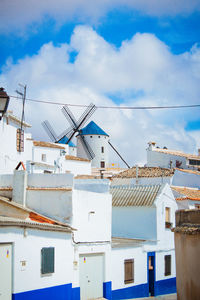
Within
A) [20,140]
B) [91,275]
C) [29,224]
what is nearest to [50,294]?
[91,275]

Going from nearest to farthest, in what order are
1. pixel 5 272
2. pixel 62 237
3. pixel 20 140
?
pixel 5 272
pixel 62 237
pixel 20 140

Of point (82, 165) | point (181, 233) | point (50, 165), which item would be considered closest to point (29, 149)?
point (50, 165)

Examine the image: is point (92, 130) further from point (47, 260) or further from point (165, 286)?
point (47, 260)

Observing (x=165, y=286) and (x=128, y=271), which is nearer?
(x=128, y=271)

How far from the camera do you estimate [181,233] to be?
429 inches

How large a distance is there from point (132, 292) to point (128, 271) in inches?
42.5

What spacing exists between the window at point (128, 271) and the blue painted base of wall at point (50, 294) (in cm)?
416

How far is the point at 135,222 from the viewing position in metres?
21.6

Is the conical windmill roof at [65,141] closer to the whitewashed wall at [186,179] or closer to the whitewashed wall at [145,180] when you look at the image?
the whitewashed wall at [145,180]

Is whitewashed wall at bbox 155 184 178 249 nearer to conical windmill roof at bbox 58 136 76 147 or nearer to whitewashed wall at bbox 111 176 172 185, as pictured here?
whitewashed wall at bbox 111 176 172 185

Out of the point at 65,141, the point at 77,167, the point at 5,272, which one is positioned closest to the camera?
the point at 5,272

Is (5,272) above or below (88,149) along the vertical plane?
below

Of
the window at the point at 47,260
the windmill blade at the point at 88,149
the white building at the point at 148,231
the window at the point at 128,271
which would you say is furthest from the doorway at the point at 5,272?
the windmill blade at the point at 88,149

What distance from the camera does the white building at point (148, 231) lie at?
65.3ft
